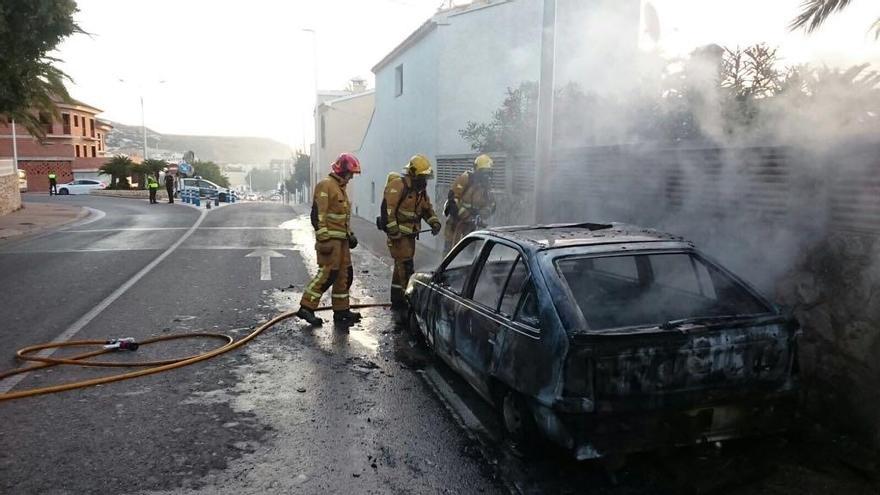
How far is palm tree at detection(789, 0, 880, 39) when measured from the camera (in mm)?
5504

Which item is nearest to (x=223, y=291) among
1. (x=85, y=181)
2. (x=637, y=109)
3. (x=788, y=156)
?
(x=637, y=109)

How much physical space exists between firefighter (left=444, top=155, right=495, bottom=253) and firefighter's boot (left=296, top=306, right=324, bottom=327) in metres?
2.74

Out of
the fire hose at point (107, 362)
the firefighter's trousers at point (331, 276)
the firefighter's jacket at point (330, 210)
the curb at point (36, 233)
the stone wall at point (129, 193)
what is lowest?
the stone wall at point (129, 193)

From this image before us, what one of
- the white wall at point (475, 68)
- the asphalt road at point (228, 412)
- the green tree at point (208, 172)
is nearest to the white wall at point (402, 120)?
the white wall at point (475, 68)

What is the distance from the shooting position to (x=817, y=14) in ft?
18.4

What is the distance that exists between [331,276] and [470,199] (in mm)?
2743

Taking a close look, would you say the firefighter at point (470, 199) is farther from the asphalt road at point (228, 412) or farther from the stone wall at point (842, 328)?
the stone wall at point (842, 328)

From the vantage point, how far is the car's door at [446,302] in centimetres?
444

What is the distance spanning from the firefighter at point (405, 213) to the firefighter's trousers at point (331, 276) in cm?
73

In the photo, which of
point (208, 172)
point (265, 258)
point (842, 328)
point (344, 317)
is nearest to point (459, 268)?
point (344, 317)

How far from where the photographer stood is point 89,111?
58.1 metres

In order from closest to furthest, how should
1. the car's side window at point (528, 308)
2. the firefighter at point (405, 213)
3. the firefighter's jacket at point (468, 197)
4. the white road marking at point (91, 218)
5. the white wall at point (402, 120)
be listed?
the car's side window at point (528, 308) < the firefighter at point (405, 213) < the firefighter's jacket at point (468, 197) < the white wall at point (402, 120) < the white road marking at point (91, 218)

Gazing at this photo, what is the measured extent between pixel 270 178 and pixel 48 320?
439 feet

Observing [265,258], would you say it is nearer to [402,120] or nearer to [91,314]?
[91,314]
